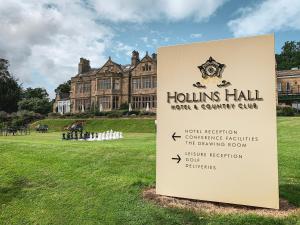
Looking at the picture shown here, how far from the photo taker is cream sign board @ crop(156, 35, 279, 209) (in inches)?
261

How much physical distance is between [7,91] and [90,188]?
7567 cm

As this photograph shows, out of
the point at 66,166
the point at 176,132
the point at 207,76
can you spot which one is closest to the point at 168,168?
the point at 176,132

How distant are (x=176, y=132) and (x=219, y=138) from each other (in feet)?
3.25

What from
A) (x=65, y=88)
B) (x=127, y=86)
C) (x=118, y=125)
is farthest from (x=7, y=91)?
(x=118, y=125)

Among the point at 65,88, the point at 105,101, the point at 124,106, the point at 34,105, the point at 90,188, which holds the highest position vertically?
the point at 65,88

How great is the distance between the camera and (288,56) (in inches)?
3656

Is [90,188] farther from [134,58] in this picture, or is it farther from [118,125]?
[134,58]

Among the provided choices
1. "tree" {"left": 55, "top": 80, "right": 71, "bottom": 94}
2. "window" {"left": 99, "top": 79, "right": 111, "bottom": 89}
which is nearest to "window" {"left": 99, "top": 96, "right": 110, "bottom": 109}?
"window" {"left": 99, "top": 79, "right": 111, "bottom": 89}

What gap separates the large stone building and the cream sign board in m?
45.9

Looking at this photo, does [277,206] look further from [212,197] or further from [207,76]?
[207,76]

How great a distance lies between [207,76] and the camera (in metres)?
7.18

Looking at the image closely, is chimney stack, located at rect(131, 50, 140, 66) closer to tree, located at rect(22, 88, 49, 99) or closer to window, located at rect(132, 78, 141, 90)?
window, located at rect(132, 78, 141, 90)

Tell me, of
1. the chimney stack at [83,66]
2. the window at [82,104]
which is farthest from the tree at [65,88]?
the window at [82,104]

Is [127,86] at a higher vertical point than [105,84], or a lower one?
lower
